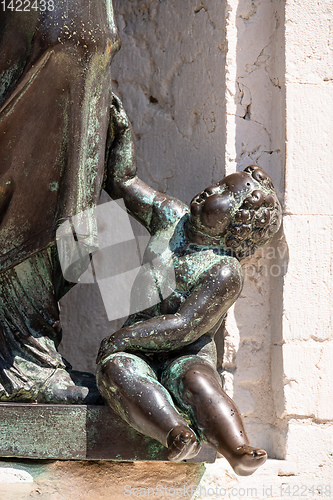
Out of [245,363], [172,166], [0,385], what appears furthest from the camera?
[172,166]

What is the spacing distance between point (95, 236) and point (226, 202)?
11.7 inches

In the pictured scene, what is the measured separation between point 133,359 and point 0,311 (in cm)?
Result: 34

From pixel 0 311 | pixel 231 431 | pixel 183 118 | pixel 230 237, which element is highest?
pixel 183 118

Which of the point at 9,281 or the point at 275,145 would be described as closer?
the point at 9,281

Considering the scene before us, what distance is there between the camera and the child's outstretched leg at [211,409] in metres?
1.41

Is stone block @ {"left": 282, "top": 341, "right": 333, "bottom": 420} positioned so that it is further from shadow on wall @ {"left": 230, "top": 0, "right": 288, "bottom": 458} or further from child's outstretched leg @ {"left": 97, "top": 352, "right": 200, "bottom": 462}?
child's outstretched leg @ {"left": 97, "top": 352, "right": 200, "bottom": 462}

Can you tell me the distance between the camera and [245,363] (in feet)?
6.10

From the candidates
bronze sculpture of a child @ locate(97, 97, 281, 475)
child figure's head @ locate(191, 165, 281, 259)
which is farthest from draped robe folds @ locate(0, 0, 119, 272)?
child figure's head @ locate(191, 165, 281, 259)

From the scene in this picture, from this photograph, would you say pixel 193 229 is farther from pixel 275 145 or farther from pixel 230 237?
pixel 275 145

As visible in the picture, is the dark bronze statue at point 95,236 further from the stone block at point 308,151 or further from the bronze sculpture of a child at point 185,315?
the stone block at point 308,151

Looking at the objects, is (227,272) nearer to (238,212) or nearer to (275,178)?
(238,212)

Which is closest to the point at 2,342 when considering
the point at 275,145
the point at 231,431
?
the point at 231,431

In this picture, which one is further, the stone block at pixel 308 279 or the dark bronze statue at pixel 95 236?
the stone block at pixel 308 279

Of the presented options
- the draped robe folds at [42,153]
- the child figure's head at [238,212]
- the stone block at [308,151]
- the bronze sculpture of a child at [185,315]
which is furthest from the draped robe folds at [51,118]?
the stone block at [308,151]
